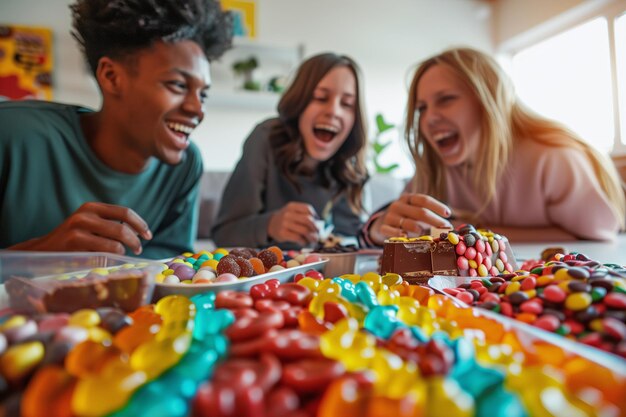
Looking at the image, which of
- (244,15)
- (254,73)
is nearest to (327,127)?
(254,73)

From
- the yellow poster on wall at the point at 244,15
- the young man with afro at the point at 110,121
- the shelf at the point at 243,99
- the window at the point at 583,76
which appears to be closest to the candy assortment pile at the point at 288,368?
the young man with afro at the point at 110,121

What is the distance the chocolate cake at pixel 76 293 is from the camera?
376mm

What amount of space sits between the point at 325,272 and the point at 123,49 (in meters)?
0.77

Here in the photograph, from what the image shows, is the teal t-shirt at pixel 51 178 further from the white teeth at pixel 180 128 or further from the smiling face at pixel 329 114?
the smiling face at pixel 329 114

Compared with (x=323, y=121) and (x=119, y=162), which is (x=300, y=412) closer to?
(x=119, y=162)

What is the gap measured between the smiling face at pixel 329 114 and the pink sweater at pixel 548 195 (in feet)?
1.54

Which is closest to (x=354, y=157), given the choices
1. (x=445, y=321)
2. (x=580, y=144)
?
(x=580, y=144)

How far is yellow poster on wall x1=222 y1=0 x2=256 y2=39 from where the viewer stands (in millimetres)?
2984

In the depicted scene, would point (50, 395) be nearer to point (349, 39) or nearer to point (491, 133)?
point (491, 133)

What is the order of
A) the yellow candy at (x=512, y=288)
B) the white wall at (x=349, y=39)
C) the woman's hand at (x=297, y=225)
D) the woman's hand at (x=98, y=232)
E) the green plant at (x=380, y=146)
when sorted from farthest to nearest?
the green plant at (x=380, y=146) → the white wall at (x=349, y=39) → the woman's hand at (x=297, y=225) → the woman's hand at (x=98, y=232) → the yellow candy at (x=512, y=288)

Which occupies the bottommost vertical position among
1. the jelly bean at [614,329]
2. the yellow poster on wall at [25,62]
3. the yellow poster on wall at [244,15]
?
the jelly bean at [614,329]

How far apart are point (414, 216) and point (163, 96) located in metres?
0.65

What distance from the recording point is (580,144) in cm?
140

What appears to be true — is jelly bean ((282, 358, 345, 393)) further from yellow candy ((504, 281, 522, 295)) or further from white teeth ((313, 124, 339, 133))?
white teeth ((313, 124, 339, 133))
